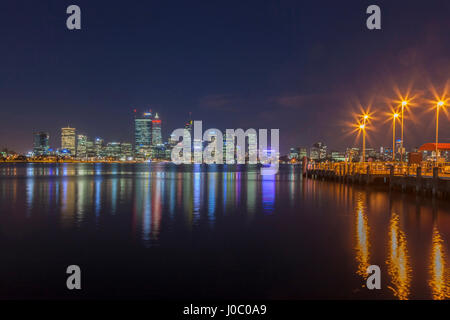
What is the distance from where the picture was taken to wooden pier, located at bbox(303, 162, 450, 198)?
98.1 ft

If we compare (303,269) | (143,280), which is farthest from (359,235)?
(143,280)

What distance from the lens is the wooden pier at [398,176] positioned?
29.9 m

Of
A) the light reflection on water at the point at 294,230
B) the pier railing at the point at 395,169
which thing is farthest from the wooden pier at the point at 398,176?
the light reflection on water at the point at 294,230

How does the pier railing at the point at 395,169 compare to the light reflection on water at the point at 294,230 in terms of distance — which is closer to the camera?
the light reflection on water at the point at 294,230

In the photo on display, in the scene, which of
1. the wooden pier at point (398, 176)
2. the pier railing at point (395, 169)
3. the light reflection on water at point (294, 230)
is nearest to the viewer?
the light reflection on water at point (294, 230)

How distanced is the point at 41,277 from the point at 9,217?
47.5ft

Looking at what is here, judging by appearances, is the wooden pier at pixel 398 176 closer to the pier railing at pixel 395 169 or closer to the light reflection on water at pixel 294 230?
the pier railing at pixel 395 169

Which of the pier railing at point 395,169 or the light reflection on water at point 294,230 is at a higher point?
the pier railing at point 395,169

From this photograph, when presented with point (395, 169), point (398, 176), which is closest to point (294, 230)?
point (398, 176)

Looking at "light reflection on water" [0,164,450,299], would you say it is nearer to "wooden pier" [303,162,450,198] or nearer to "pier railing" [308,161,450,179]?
"wooden pier" [303,162,450,198]

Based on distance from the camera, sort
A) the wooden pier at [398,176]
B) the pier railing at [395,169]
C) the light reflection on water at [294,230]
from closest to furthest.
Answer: the light reflection on water at [294,230] → the wooden pier at [398,176] → the pier railing at [395,169]
